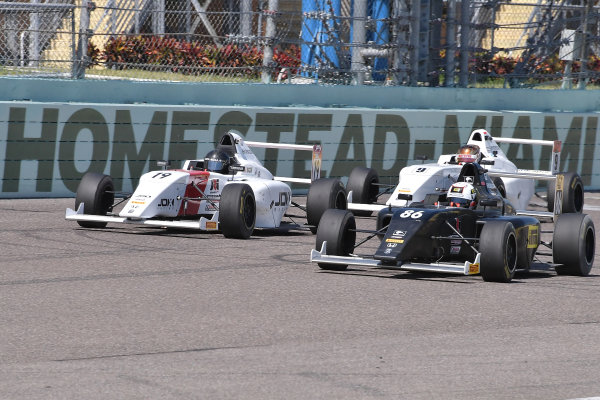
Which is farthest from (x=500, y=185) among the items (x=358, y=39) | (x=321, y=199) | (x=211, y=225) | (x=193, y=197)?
(x=358, y=39)

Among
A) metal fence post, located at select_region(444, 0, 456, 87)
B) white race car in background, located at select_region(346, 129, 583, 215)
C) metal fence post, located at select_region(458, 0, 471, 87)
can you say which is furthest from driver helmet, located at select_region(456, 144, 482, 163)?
metal fence post, located at select_region(458, 0, 471, 87)

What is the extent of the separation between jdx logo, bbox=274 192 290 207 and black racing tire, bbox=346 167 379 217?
6.66 feet

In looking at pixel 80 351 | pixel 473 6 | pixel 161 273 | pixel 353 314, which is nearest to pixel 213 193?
pixel 161 273

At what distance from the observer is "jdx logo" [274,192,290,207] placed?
1365 cm

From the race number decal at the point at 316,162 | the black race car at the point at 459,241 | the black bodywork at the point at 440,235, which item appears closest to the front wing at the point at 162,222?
the race number decal at the point at 316,162

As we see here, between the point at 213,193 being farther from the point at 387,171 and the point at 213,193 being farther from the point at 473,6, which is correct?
the point at 473,6

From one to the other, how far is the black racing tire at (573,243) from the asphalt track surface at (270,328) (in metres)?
0.14

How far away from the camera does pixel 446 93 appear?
20.3 meters

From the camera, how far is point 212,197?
13.6 m

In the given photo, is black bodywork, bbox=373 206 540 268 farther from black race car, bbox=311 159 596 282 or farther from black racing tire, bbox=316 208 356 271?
black racing tire, bbox=316 208 356 271

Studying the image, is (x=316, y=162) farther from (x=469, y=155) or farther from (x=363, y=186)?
(x=469, y=155)

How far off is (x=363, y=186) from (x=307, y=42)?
350 centimetres

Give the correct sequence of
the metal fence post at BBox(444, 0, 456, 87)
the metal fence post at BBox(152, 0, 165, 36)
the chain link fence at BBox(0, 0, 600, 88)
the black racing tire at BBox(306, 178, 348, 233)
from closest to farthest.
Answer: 1. the black racing tire at BBox(306, 178, 348, 233)
2. the chain link fence at BBox(0, 0, 600, 88)
3. the metal fence post at BBox(152, 0, 165, 36)
4. the metal fence post at BBox(444, 0, 456, 87)

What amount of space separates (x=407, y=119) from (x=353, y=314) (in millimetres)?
11260
